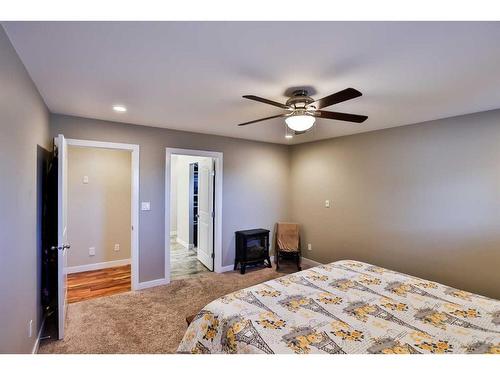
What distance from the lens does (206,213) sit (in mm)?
4508

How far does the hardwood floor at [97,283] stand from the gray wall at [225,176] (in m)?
0.46

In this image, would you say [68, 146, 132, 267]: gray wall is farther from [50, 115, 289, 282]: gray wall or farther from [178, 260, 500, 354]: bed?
[178, 260, 500, 354]: bed

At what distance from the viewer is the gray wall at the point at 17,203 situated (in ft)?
4.52

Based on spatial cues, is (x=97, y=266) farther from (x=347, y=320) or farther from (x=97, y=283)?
(x=347, y=320)

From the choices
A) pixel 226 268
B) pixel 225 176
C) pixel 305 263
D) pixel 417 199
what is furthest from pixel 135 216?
pixel 417 199

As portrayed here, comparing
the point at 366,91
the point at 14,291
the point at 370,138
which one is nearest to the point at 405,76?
the point at 366,91

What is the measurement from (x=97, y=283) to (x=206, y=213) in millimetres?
1964

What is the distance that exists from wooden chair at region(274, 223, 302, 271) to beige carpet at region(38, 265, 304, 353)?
87 centimetres

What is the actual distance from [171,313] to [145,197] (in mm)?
1601

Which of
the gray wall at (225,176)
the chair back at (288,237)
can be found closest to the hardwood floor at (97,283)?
the gray wall at (225,176)

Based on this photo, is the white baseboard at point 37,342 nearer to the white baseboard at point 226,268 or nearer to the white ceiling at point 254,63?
the white ceiling at point 254,63

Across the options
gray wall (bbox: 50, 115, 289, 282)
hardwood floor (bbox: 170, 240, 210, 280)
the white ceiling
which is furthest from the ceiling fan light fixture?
hardwood floor (bbox: 170, 240, 210, 280)

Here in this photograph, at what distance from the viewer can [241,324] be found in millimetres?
1518

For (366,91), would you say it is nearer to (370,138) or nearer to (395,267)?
(370,138)
